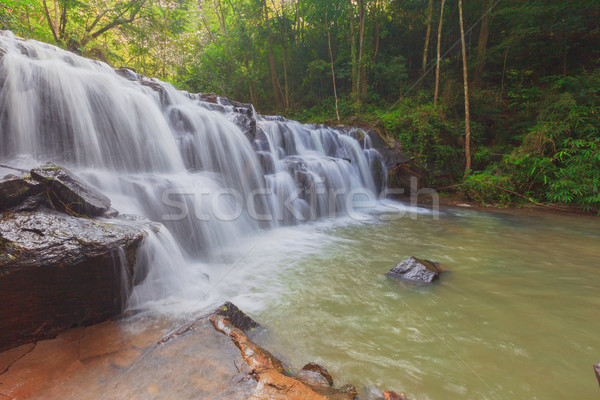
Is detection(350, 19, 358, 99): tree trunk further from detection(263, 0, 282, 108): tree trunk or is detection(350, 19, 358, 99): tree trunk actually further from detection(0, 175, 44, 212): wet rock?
detection(0, 175, 44, 212): wet rock

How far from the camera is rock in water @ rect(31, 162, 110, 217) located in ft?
8.01

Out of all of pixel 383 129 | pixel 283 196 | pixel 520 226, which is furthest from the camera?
pixel 383 129

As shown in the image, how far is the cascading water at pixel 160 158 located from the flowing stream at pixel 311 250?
3 centimetres

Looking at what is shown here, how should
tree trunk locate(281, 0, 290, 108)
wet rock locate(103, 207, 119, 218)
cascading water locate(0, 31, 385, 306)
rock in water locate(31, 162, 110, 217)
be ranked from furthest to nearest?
tree trunk locate(281, 0, 290, 108) → cascading water locate(0, 31, 385, 306) → wet rock locate(103, 207, 119, 218) → rock in water locate(31, 162, 110, 217)

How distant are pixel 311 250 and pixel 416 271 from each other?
203cm

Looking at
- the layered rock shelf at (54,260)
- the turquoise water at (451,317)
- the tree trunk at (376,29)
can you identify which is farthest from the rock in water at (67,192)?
the tree trunk at (376,29)

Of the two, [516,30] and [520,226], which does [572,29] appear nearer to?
[516,30]

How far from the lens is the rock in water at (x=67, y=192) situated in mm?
2441

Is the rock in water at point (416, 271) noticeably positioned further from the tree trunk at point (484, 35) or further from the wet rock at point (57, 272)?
the tree trunk at point (484, 35)

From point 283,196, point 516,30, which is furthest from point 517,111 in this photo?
point 283,196

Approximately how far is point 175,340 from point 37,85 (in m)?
5.48

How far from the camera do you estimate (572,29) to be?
1001cm

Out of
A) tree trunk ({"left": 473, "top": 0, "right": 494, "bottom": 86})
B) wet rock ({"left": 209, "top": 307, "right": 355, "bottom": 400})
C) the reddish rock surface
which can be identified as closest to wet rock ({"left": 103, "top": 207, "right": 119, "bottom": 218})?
the reddish rock surface

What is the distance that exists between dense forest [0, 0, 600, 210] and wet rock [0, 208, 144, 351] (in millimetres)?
9729
